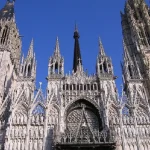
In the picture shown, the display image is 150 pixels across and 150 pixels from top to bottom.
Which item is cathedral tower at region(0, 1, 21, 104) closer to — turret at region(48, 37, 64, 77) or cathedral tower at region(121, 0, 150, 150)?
turret at region(48, 37, 64, 77)

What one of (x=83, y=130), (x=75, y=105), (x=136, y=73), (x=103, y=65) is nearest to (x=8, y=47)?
(x=75, y=105)

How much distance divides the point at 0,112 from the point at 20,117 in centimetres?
190

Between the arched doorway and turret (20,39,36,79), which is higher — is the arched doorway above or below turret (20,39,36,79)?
below

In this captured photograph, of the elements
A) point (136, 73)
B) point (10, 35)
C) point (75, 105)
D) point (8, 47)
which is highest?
point (10, 35)

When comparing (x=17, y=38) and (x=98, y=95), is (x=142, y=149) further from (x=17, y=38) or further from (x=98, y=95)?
(x=17, y=38)

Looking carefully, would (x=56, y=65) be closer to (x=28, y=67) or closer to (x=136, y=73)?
(x=28, y=67)

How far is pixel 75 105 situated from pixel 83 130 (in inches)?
130

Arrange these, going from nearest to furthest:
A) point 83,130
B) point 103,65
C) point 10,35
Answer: point 83,130
point 103,65
point 10,35

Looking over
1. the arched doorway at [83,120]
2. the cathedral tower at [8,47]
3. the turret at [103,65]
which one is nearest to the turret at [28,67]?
the cathedral tower at [8,47]

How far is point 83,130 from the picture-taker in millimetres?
20875

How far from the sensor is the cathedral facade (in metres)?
20.4

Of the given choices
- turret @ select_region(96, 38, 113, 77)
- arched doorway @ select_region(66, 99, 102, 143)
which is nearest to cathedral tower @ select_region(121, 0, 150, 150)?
turret @ select_region(96, 38, 113, 77)

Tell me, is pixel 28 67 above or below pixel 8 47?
below

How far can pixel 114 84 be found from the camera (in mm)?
24422
